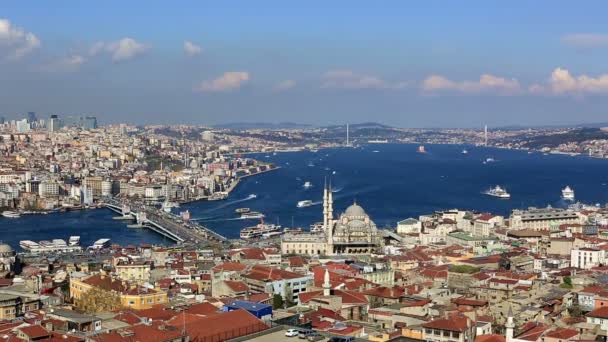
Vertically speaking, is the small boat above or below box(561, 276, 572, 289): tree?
below

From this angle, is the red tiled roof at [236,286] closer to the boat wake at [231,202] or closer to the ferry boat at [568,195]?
the boat wake at [231,202]

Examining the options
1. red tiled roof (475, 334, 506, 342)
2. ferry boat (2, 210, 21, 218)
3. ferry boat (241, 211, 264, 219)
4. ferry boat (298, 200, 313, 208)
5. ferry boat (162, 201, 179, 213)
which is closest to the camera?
red tiled roof (475, 334, 506, 342)

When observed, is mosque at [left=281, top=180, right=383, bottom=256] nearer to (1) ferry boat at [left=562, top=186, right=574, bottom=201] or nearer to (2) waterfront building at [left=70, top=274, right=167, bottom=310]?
(2) waterfront building at [left=70, top=274, right=167, bottom=310]

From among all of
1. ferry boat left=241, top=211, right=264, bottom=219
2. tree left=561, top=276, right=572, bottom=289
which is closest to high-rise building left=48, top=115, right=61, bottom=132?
ferry boat left=241, top=211, right=264, bottom=219

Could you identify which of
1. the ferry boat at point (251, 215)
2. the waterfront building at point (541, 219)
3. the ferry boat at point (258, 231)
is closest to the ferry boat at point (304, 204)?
the ferry boat at point (251, 215)

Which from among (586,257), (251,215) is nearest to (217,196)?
(251,215)

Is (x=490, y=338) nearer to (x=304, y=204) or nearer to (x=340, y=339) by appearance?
(x=340, y=339)
